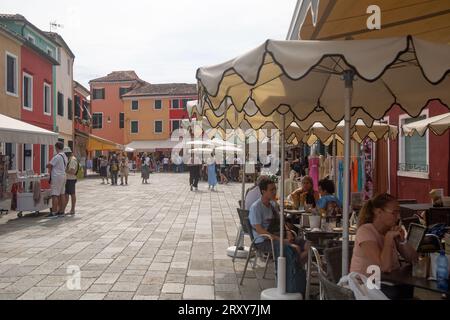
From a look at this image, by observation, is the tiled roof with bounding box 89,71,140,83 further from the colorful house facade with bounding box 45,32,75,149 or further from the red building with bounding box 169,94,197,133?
the colorful house facade with bounding box 45,32,75,149

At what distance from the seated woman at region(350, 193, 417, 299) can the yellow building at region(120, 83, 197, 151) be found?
51.0 meters

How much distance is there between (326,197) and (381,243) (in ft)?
9.70

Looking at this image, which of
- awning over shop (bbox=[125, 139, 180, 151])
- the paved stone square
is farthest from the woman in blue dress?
awning over shop (bbox=[125, 139, 180, 151])

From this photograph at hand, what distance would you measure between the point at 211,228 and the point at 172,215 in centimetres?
243

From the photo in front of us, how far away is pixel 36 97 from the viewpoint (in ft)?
72.7

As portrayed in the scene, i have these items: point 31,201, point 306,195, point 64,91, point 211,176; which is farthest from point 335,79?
point 64,91

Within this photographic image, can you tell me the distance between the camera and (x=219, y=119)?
6.33 metres

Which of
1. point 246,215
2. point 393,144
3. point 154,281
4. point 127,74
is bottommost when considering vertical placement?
point 154,281

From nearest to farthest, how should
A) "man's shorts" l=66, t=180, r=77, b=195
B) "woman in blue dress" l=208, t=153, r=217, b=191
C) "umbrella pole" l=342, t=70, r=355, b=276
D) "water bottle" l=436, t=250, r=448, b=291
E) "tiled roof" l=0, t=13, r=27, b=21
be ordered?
"water bottle" l=436, t=250, r=448, b=291
"umbrella pole" l=342, t=70, r=355, b=276
"man's shorts" l=66, t=180, r=77, b=195
"woman in blue dress" l=208, t=153, r=217, b=191
"tiled roof" l=0, t=13, r=27, b=21

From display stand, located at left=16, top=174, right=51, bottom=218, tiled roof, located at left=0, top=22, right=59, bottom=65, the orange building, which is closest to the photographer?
display stand, located at left=16, top=174, right=51, bottom=218

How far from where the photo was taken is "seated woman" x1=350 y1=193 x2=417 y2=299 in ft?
11.5
